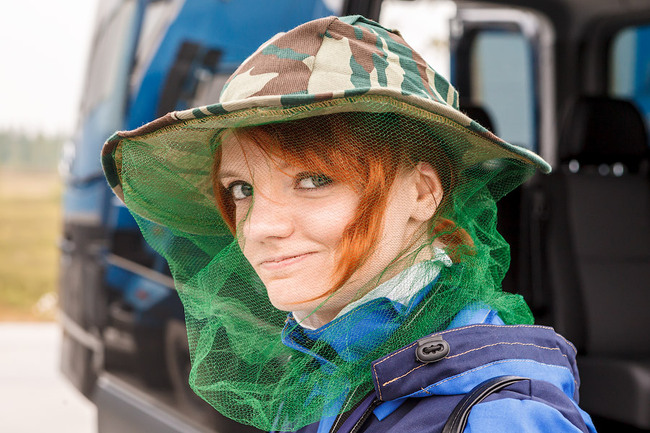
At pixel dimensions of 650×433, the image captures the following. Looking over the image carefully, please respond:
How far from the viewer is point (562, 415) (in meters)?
0.87

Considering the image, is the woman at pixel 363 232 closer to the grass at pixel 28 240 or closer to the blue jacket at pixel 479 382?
the blue jacket at pixel 479 382

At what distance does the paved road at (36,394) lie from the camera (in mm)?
4281

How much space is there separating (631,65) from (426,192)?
2.86 meters

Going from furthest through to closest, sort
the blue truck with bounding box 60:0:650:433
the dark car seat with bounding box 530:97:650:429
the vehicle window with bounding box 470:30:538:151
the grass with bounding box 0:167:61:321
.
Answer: the grass with bounding box 0:167:61:321
the vehicle window with bounding box 470:30:538:151
the dark car seat with bounding box 530:97:650:429
the blue truck with bounding box 60:0:650:433

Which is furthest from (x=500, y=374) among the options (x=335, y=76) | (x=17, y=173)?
(x=17, y=173)

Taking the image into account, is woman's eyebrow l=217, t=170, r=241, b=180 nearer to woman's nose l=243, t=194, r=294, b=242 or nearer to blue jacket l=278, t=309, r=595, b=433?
woman's nose l=243, t=194, r=294, b=242

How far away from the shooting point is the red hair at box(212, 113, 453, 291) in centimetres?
97

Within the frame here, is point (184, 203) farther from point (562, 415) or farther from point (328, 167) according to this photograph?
point (562, 415)

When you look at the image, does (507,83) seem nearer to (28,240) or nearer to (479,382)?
(479,382)

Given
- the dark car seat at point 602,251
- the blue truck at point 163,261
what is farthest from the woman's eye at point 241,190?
the dark car seat at point 602,251

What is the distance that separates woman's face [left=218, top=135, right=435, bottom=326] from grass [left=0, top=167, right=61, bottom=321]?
7167mm

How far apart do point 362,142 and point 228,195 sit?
0.97ft

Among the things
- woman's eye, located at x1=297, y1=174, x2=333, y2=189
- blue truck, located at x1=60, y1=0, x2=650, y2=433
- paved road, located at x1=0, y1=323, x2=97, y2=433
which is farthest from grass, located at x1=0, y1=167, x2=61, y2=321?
woman's eye, located at x1=297, y1=174, x2=333, y2=189

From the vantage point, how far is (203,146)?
1107 millimetres
